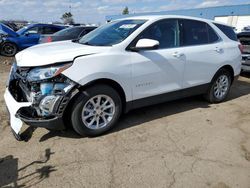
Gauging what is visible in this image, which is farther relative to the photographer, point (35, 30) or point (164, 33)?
point (35, 30)

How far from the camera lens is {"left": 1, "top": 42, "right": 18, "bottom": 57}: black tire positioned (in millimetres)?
11953

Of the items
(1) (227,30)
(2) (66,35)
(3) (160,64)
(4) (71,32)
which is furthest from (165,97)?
(4) (71,32)

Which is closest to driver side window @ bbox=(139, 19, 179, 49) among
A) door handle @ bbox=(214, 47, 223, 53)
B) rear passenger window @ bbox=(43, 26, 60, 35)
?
door handle @ bbox=(214, 47, 223, 53)

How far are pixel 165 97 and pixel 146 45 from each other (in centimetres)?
110

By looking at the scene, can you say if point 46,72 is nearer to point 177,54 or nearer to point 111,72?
point 111,72

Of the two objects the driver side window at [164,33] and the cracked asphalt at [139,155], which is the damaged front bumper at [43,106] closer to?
the cracked asphalt at [139,155]

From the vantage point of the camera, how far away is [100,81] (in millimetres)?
3797

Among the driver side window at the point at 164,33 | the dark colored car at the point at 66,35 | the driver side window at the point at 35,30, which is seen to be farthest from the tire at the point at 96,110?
the driver side window at the point at 35,30

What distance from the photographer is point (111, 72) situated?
3803mm

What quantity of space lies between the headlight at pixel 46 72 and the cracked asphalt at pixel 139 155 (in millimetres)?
927

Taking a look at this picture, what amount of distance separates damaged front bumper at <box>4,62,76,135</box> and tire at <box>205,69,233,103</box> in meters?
3.10

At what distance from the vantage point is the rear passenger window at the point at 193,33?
477 cm

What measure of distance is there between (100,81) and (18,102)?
114 centimetres

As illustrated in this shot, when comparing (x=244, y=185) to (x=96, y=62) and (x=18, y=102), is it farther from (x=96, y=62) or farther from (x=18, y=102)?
(x=18, y=102)
